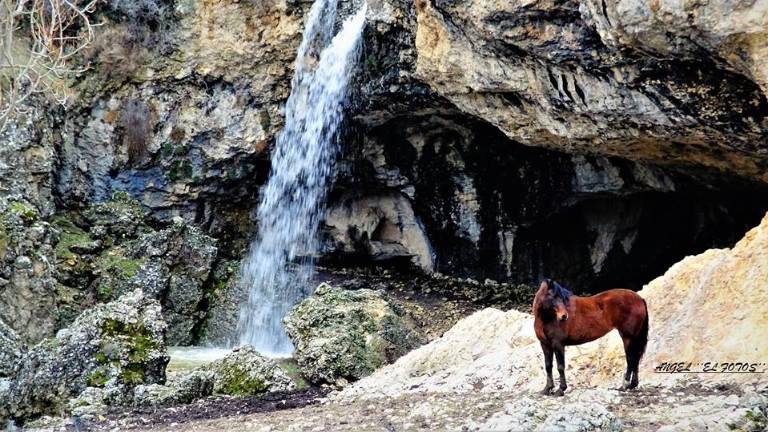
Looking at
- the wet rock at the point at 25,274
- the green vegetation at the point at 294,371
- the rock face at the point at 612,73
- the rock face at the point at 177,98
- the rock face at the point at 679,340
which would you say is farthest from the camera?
the rock face at the point at 177,98

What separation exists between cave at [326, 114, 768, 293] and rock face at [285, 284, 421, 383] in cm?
406

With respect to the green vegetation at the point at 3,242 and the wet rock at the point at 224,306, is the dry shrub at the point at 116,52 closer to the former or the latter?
the green vegetation at the point at 3,242

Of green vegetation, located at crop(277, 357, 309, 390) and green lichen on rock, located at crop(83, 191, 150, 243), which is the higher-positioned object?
green lichen on rock, located at crop(83, 191, 150, 243)

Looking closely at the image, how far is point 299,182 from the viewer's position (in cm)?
1839

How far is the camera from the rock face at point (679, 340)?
754 centimetres

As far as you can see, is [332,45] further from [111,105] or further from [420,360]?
[420,360]

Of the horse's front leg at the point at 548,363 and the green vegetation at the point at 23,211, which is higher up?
the green vegetation at the point at 23,211

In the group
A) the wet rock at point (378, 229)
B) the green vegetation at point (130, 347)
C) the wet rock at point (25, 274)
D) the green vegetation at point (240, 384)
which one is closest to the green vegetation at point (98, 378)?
the green vegetation at point (130, 347)

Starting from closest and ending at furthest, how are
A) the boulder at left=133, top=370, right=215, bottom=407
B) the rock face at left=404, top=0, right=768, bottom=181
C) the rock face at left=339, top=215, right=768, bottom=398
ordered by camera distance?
1. the rock face at left=339, top=215, right=768, bottom=398
2. the rock face at left=404, top=0, right=768, bottom=181
3. the boulder at left=133, top=370, right=215, bottom=407

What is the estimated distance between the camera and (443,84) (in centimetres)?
1336

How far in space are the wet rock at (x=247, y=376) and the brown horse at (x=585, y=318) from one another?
19.7ft

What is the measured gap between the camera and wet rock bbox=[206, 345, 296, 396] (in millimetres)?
11828

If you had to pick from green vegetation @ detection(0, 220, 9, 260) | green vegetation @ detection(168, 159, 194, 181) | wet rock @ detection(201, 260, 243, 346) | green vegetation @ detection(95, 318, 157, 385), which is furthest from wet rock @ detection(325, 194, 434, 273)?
green vegetation @ detection(95, 318, 157, 385)

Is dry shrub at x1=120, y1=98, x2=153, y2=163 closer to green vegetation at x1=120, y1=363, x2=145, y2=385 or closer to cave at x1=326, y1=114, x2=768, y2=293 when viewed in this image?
cave at x1=326, y1=114, x2=768, y2=293
